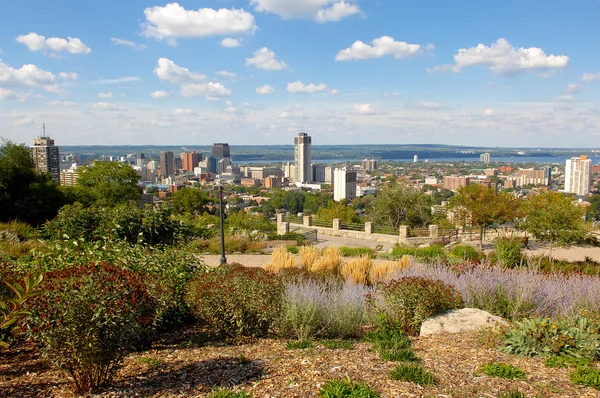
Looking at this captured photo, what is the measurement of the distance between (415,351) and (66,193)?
24.7m

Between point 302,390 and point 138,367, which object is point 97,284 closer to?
point 138,367

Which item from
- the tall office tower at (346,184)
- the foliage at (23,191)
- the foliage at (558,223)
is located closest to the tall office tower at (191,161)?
the tall office tower at (346,184)

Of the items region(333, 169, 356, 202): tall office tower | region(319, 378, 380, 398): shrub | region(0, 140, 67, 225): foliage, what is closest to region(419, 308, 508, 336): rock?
region(319, 378, 380, 398): shrub

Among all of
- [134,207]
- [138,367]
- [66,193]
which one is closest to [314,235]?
[134,207]

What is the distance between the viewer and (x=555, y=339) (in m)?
4.66

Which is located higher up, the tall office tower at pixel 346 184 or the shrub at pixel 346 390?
the shrub at pixel 346 390

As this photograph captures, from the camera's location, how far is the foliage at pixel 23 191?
70.8 feet

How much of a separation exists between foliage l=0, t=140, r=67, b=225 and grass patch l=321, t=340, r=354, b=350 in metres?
20.3

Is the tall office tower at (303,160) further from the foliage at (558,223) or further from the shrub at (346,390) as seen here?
the shrub at (346,390)

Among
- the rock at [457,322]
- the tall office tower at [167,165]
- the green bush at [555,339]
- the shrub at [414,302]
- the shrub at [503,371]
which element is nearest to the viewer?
the shrub at [503,371]

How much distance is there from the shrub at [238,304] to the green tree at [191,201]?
107 ft

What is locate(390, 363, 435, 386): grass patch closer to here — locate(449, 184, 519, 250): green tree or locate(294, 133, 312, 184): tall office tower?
locate(449, 184, 519, 250): green tree

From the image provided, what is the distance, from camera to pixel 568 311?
5.96 m

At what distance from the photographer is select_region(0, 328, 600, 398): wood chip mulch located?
371 cm
